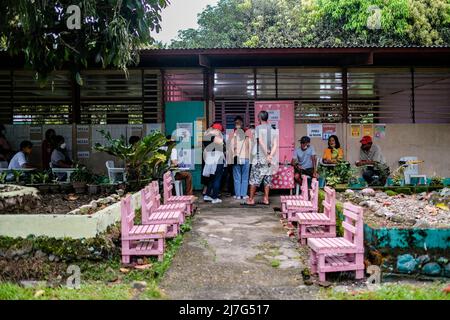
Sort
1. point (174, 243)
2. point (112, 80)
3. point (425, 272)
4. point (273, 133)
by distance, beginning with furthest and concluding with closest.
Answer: point (112, 80) < point (273, 133) < point (174, 243) < point (425, 272)

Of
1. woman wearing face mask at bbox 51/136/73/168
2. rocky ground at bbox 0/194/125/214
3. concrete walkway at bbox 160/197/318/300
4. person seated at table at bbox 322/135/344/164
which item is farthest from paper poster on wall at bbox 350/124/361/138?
woman wearing face mask at bbox 51/136/73/168

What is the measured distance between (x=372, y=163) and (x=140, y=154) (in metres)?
5.18

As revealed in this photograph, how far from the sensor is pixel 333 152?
34.1 feet

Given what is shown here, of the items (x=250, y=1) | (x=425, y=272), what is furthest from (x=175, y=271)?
(x=250, y=1)

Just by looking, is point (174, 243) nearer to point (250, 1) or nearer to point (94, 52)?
point (94, 52)

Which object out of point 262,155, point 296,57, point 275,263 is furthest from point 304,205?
point 296,57

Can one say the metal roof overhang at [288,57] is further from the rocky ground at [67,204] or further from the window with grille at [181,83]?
the rocky ground at [67,204]

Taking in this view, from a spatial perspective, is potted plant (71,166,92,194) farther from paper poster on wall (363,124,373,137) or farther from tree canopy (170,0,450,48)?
tree canopy (170,0,450,48)

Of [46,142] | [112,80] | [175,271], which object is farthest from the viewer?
[112,80]

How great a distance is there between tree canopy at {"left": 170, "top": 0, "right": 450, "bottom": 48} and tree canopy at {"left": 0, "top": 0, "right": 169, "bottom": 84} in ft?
56.4

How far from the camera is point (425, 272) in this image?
16.1 feet

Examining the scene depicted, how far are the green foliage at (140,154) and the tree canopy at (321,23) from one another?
16.1 metres

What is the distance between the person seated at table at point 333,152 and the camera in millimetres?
10210

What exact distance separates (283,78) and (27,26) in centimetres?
714
